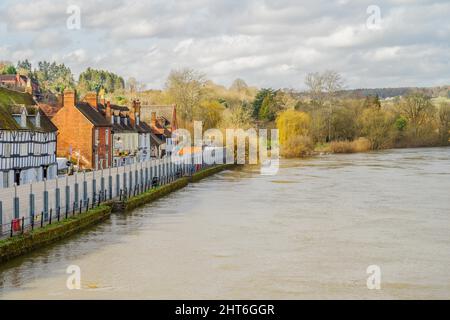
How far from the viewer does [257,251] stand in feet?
71.2

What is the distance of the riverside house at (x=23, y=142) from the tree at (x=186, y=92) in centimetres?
4306

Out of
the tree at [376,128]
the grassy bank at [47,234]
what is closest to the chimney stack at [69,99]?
the grassy bank at [47,234]

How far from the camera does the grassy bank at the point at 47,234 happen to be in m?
18.4

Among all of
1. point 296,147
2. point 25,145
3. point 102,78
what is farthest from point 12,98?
point 102,78

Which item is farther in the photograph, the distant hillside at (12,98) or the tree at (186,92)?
the tree at (186,92)

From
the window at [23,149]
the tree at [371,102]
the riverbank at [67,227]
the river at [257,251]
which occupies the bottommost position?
the river at [257,251]

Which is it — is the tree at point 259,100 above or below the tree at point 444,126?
above

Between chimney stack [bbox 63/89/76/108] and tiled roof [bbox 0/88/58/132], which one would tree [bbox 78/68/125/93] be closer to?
chimney stack [bbox 63/89/76/108]

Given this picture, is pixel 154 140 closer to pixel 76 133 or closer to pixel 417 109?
pixel 76 133

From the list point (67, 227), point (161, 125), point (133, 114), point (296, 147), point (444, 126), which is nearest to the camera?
point (67, 227)

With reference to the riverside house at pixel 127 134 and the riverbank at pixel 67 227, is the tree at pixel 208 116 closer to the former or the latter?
the riverside house at pixel 127 134

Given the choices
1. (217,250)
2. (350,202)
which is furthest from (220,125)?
(217,250)

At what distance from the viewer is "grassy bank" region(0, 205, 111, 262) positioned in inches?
726

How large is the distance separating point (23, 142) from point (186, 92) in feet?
162
